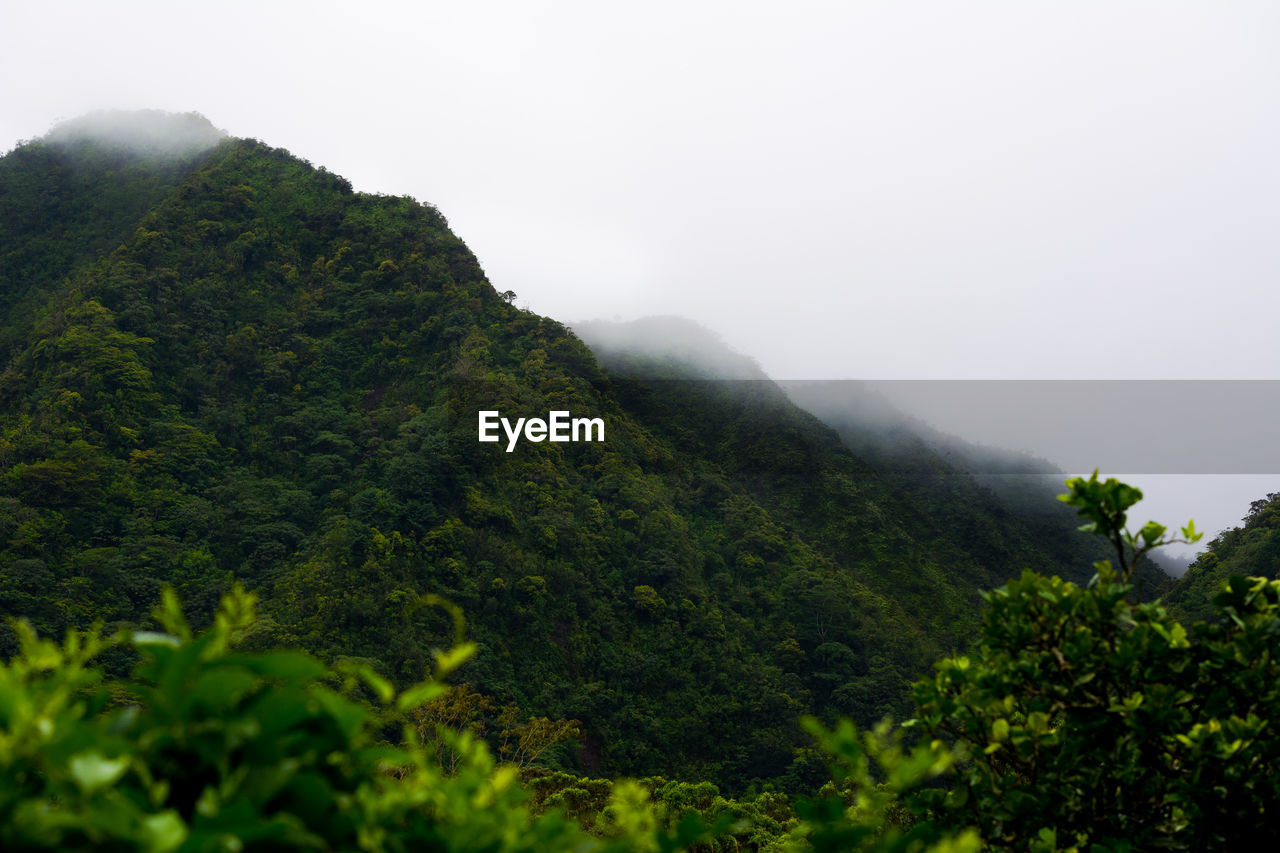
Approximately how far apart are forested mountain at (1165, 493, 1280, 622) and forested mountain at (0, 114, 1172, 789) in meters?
7.50

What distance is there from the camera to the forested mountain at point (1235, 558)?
22.4 m

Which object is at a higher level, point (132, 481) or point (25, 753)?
point (25, 753)

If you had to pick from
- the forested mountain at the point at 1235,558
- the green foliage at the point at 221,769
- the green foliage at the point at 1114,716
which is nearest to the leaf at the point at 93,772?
the green foliage at the point at 221,769

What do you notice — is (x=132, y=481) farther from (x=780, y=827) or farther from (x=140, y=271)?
(x=780, y=827)

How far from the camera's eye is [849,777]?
1158mm

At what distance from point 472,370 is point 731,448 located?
14.0 m

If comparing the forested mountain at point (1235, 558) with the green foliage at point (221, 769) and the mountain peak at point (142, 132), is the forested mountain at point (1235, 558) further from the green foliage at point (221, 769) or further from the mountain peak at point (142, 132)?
the mountain peak at point (142, 132)

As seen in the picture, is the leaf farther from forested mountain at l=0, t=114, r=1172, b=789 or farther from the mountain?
the mountain

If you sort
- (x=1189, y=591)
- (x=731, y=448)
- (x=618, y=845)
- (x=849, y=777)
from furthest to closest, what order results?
1. (x=731, y=448)
2. (x=1189, y=591)
3. (x=849, y=777)
4. (x=618, y=845)

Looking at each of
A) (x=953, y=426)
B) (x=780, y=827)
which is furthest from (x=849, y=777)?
(x=953, y=426)

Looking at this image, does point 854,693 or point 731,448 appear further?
point 731,448

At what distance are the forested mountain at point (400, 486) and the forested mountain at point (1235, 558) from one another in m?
7.50

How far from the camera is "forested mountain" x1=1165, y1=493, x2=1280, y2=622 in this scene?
2241 cm

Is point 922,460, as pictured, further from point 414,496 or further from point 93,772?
point 93,772
